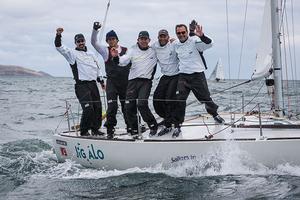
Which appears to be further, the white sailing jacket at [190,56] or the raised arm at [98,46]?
the raised arm at [98,46]

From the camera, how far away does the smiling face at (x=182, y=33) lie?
812 centimetres

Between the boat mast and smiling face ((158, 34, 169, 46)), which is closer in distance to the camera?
smiling face ((158, 34, 169, 46))

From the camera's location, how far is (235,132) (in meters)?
8.25

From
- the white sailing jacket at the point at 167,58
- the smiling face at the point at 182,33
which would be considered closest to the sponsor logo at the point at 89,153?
the white sailing jacket at the point at 167,58

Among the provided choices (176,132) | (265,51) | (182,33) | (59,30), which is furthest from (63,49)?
(265,51)

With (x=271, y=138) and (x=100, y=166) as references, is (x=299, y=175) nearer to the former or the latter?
(x=271, y=138)

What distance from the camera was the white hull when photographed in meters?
7.52

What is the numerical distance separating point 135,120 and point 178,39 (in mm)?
1654

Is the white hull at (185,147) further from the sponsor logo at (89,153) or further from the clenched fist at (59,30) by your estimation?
the clenched fist at (59,30)

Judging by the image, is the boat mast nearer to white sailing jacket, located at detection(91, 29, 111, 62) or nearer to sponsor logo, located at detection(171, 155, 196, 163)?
sponsor logo, located at detection(171, 155, 196, 163)

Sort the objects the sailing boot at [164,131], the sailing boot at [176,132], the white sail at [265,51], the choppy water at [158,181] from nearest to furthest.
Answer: the choppy water at [158,181], the sailing boot at [176,132], the sailing boot at [164,131], the white sail at [265,51]

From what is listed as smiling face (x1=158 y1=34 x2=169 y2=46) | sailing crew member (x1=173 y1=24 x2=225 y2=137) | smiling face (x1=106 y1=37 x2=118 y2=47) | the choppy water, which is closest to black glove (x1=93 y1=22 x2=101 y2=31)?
smiling face (x1=106 y1=37 x2=118 y2=47)

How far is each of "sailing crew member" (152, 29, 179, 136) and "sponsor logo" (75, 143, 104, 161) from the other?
1069 mm

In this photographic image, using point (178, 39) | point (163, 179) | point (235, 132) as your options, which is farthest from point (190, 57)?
point (163, 179)
